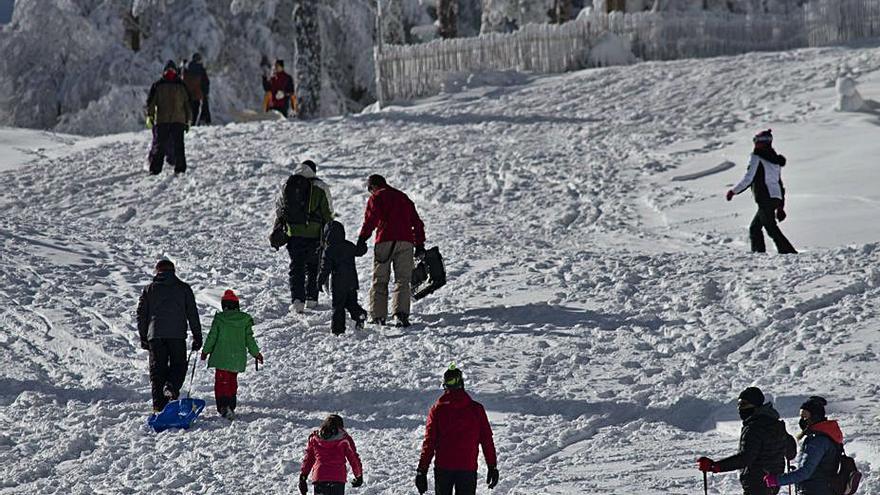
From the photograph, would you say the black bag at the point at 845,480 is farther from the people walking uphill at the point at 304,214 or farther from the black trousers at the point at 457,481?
the people walking uphill at the point at 304,214

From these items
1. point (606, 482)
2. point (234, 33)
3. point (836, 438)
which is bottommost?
point (606, 482)

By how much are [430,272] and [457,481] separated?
5856 millimetres

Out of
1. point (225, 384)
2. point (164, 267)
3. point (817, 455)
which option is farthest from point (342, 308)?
point (817, 455)

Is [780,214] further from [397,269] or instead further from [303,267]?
[303,267]

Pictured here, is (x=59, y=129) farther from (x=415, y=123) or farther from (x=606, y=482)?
(x=606, y=482)

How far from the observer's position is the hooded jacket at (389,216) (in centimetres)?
1439

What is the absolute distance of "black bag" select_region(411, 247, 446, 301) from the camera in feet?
48.6

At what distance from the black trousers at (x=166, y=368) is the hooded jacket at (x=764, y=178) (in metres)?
6.62

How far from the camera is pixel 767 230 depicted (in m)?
16.2

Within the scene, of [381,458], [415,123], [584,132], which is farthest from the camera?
[415,123]

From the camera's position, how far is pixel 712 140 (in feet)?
75.7

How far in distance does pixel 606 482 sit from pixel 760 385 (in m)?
2.17

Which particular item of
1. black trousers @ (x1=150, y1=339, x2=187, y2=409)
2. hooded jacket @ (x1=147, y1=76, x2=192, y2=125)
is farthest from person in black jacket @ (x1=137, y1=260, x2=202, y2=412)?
hooded jacket @ (x1=147, y1=76, x2=192, y2=125)

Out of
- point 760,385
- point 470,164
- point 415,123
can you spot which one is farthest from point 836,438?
point 415,123
